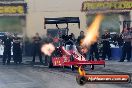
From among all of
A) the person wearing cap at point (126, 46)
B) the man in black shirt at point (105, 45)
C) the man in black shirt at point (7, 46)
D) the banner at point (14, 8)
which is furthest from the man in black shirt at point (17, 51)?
the banner at point (14, 8)

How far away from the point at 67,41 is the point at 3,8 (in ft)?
48.8

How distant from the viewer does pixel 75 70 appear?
1817 cm

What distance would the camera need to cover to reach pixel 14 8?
98.7 ft

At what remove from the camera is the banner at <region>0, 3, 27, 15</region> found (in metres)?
29.9

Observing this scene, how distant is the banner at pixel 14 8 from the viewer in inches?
1179

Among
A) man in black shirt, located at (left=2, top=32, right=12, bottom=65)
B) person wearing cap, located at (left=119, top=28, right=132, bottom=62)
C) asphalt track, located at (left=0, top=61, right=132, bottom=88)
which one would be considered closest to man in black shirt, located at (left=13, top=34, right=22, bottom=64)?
man in black shirt, located at (left=2, top=32, right=12, bottom=65)

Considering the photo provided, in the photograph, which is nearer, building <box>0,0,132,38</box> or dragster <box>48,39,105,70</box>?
dragster <box>48,39,105,70</box>

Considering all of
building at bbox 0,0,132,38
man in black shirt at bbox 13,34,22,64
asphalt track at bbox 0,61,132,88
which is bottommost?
asphalt track at bbox 0,61,132,88

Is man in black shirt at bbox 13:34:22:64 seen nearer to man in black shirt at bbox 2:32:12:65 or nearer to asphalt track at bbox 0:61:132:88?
man in black shirt at bbox 2:32:12:65

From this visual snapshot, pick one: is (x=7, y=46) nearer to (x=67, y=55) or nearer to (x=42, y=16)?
(x=67, y=55)

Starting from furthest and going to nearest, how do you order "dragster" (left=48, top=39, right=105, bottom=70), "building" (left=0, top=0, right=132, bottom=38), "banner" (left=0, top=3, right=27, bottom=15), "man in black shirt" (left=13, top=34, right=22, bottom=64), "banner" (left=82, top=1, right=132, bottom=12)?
"banner" (left=82, top=1, right=132, bottom=12), "banner" (left=0, top=3, right=27, bottom=15), "building" (left=0, top=0, right=132, bottom=38), "man in black shirt" (left=13, top=34, right=22, bottom=64), "dragster" (left=48, top=39, right=105, bottom=70)

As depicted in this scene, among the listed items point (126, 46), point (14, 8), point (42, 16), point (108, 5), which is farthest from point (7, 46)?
point (108, 5)

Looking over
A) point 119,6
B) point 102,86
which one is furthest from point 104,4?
point 102,86

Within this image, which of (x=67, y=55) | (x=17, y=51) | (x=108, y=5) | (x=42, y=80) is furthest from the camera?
(x=108, y=5)
